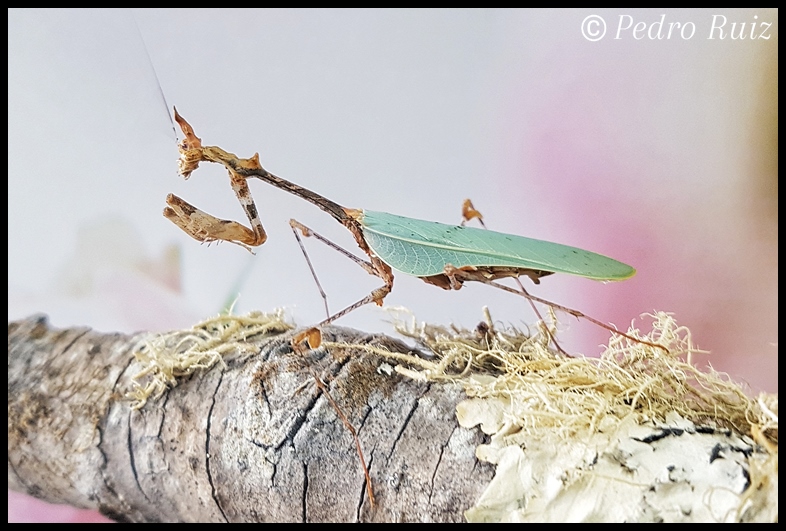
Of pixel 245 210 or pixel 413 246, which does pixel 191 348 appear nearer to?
pixel 245 210

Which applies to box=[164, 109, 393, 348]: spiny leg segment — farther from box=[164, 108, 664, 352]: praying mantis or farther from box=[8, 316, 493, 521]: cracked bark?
box=[8, 316, 493, 521]: cracked bark

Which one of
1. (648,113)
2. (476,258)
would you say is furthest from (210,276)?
(648,113)

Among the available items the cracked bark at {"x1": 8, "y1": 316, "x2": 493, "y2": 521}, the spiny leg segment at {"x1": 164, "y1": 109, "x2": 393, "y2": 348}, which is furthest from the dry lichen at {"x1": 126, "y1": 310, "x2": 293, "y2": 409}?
the spiny leg segment at {"x1": 164, "y1": 109, "x2": 393, "y2": 348}

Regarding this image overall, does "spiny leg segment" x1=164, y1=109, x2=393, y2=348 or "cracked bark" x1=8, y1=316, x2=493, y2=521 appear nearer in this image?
"cracked bark" x1=8, y1=316, x2=493, y2=521

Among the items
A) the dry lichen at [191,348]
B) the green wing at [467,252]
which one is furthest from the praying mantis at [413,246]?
the dry lichen at [191,348]

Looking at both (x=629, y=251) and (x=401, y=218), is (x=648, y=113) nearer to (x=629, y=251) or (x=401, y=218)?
(x=629, y=251)

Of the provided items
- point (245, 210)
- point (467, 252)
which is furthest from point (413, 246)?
point (245, 210)

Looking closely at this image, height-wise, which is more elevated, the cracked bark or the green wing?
the green wing
